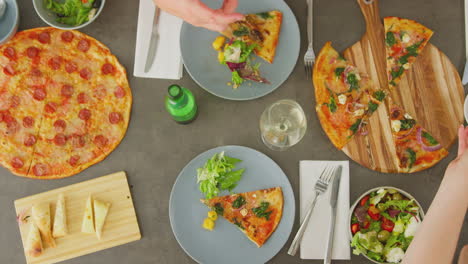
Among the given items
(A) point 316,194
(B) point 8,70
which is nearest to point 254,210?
(A) point 316,194

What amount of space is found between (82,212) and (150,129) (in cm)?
54

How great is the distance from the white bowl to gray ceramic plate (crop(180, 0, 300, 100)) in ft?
2.87

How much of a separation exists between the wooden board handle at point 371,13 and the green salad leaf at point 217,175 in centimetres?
100

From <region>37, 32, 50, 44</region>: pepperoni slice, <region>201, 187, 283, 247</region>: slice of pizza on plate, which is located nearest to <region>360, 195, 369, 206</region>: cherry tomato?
<region>201, 187, 283, 247</region>: slice of pizza on plate

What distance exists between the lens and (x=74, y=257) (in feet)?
6.46

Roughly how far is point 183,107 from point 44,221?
2.89 ft

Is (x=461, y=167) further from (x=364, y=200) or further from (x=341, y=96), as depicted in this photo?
(x=341, y=96)

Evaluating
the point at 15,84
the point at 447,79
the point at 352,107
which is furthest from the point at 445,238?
the point at 15,84

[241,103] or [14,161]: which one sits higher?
[241,103]

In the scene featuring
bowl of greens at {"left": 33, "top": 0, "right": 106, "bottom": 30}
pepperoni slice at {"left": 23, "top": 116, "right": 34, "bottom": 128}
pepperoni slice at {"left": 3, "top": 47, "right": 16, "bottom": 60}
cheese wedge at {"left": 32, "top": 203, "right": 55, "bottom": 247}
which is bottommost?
cheese wedge at {"left": 32, "top": 203, "right": 55, "bottom": 247}

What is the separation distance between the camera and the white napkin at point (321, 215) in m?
1.92

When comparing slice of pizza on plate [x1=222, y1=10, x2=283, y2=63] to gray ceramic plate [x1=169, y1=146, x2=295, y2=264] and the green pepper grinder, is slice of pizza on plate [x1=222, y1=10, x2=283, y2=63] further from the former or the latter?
gray ceramic plate [x1=169, y1=146, x2=295, y2=264]

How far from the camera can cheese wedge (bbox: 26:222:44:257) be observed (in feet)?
6.32

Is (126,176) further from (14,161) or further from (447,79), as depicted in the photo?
(447,79)
